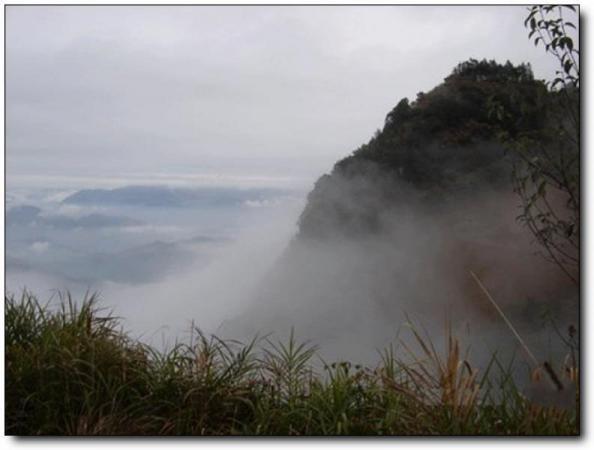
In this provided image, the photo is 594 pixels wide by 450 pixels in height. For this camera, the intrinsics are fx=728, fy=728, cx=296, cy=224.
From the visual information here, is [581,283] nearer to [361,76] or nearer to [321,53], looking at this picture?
[361,76]

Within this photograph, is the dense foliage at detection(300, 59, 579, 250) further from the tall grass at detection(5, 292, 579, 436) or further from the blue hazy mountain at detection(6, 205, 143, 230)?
the blue hazy mountain at detection(6, 205, 143, 230)

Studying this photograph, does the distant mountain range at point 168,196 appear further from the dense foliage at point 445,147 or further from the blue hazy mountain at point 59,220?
the dense foliage at point 445,147

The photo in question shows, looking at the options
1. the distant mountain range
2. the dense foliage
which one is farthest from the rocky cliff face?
the distant mountain range

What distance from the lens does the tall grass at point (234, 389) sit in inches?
110

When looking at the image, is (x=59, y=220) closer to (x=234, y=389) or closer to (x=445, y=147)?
(x=234, y=389)

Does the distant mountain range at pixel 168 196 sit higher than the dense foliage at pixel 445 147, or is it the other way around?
the dense foliage at pixel 445 147

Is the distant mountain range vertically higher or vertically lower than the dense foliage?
lower

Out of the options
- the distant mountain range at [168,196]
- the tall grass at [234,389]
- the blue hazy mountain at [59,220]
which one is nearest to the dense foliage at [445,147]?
the distant mountain range at [168,196]

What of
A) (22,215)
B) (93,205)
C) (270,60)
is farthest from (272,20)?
(22,215)

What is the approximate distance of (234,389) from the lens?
2.89m

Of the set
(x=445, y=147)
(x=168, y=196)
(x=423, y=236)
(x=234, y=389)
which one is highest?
(x=445, y=147)

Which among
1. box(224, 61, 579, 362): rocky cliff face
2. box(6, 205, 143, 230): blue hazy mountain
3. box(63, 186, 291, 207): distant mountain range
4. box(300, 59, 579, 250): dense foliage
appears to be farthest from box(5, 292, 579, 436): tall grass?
box(300, 59, 579, 250): dense foliage

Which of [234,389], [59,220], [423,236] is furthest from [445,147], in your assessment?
[59,220]

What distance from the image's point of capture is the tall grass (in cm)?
279
